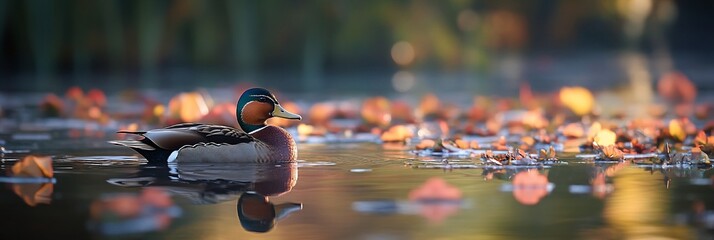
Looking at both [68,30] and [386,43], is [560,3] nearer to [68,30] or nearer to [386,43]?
[386,43]

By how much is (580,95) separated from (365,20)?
6.85 meters

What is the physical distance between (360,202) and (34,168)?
5.66 ft

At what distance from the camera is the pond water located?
4422 millimetres

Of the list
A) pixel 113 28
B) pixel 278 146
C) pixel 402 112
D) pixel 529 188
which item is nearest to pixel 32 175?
pixel 278 146

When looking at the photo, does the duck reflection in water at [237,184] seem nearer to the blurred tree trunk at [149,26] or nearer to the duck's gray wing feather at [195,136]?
the duck's gray wing feather at [195,136]

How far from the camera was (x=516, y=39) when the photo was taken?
22.4 metres

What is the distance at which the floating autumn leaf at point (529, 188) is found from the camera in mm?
5296

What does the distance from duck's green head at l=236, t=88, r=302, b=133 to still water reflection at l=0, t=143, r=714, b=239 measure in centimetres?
51

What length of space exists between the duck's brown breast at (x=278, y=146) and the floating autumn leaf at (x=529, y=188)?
1421 millimetres

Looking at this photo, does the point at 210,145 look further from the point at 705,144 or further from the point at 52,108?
the point at 52,108

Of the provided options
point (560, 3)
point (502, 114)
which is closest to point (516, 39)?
point (560, 3)

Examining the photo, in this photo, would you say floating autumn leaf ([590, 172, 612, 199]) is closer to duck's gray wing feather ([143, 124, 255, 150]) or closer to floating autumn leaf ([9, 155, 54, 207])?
duck's gray wing feather ([143, 124, 255, 150])

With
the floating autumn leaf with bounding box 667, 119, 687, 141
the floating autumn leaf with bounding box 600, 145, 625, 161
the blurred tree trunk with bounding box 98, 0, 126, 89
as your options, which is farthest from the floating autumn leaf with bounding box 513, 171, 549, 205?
the blurred tree trunk with bounding box 98, 0, 126, 89

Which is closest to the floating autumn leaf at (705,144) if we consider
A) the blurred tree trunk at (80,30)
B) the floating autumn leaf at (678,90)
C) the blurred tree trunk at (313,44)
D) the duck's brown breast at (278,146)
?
the duck's brown breast at (278,146)
